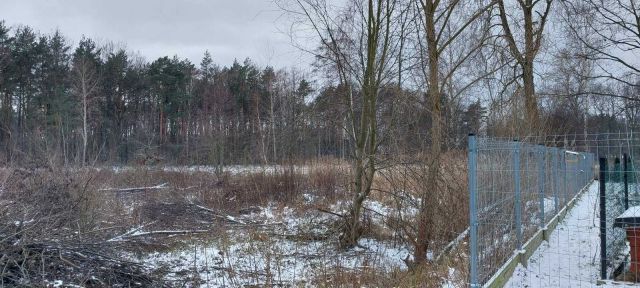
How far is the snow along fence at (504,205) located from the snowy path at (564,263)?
0.52 feet

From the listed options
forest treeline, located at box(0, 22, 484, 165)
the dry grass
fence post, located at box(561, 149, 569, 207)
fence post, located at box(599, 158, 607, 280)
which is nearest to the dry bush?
the dry grass

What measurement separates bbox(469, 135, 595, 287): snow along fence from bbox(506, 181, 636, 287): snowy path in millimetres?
158

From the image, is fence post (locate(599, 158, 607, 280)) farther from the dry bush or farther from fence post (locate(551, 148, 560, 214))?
the dry bush

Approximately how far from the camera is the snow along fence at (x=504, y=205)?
4.94 metres

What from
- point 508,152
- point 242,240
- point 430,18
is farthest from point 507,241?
point 242,240

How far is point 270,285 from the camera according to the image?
22.1 feet

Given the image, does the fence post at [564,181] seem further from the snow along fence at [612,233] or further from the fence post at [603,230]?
the fence post at [603,230]

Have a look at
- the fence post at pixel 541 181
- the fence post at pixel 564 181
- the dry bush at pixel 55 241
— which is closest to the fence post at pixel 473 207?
the fence post at pixel 541 181

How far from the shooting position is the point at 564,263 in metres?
7.13

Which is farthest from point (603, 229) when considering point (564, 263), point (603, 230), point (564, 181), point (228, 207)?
point (228, 207)

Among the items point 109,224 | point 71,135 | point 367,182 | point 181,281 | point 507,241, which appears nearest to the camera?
point 507,241

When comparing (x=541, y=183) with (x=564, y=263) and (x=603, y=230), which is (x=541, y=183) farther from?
(x=603, y=230)

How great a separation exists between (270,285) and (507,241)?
2.98m

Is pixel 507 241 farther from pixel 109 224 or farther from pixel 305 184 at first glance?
pixel 305 184
